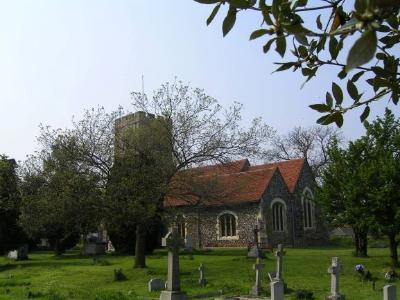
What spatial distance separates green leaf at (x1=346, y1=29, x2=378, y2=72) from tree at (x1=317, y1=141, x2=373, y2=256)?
18.9 m

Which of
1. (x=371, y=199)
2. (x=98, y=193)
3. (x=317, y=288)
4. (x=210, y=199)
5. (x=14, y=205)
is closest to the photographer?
(x=317, y=288)

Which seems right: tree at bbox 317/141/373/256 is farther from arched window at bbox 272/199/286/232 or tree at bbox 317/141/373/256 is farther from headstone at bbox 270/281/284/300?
arched window at bbox 272/199/286/232

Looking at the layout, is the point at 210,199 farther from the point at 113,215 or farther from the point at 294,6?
the point at 294,6

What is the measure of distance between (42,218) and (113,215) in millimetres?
3223

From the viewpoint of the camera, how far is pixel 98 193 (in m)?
21.3

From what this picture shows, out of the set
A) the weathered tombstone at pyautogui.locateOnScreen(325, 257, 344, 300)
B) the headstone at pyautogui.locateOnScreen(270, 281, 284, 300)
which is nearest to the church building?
the weathered tombstone at pyautogui.locateOnScreen(325, 257, 344, 300)

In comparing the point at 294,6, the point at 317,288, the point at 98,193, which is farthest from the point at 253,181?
the point at 294,6

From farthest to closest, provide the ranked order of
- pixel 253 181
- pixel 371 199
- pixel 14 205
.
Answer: pixel 253 181
pixel 14 205
pixel 371 199

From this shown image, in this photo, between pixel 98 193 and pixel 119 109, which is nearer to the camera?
pixel 98 193

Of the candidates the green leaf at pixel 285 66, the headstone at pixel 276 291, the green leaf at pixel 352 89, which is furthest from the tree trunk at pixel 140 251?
the green leaf at pixel 352 89

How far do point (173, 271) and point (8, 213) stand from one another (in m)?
20.9

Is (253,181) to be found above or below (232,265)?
above

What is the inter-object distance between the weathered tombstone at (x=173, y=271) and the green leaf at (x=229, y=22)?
10264mm

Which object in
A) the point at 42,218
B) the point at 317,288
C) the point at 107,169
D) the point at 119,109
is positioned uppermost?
the point at 119,109
